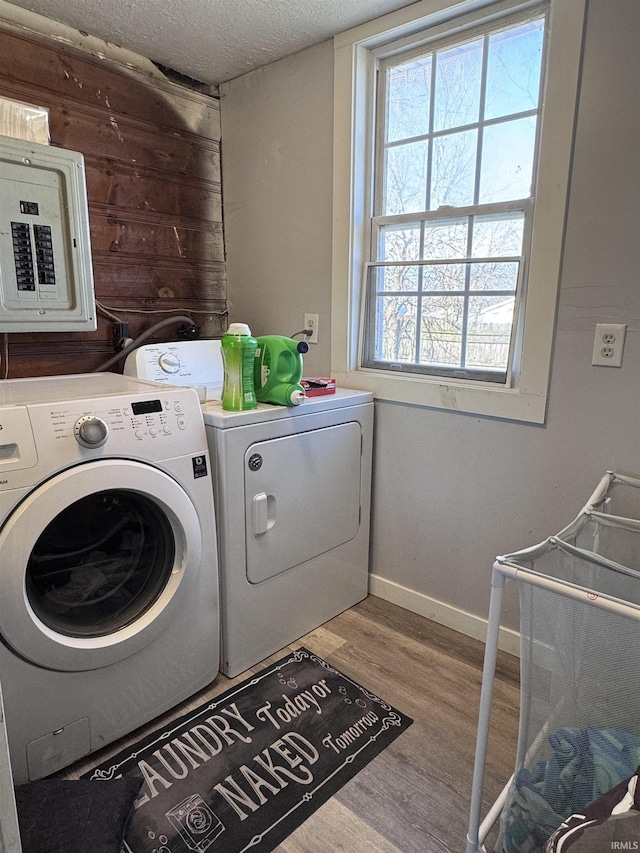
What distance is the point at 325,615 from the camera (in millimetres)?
1995

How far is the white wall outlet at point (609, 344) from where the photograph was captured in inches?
57.3

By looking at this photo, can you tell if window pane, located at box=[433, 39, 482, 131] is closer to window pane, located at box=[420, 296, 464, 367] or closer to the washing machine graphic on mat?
window pane, located at box=[420, 296, 464, 367]

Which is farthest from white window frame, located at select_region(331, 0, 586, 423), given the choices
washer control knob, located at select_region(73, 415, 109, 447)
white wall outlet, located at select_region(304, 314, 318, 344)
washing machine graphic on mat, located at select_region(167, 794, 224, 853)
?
washing machine graphic on mat, located at select_region(167, 794, 224, 853)

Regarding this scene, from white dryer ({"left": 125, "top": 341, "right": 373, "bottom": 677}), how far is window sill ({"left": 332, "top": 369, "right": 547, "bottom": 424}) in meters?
0.09

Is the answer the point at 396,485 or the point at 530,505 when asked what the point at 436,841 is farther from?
the point at 396,485

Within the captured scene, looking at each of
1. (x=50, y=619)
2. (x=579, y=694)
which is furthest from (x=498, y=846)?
(x=50, y=619)

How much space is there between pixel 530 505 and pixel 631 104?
45.1 inches

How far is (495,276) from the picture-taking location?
1753 mm

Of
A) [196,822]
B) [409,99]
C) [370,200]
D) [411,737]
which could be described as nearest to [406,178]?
[370,200]

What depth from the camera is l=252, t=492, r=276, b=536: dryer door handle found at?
1.65 m

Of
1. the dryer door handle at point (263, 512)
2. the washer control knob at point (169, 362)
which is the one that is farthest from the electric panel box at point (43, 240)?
the dryer door handle at point (263, 512)

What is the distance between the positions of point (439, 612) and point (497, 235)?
1358 millimetres

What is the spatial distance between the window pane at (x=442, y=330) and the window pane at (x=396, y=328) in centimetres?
5

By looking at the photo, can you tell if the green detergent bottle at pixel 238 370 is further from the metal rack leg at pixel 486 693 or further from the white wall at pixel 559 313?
the metal rack leg at pixel 486 693
